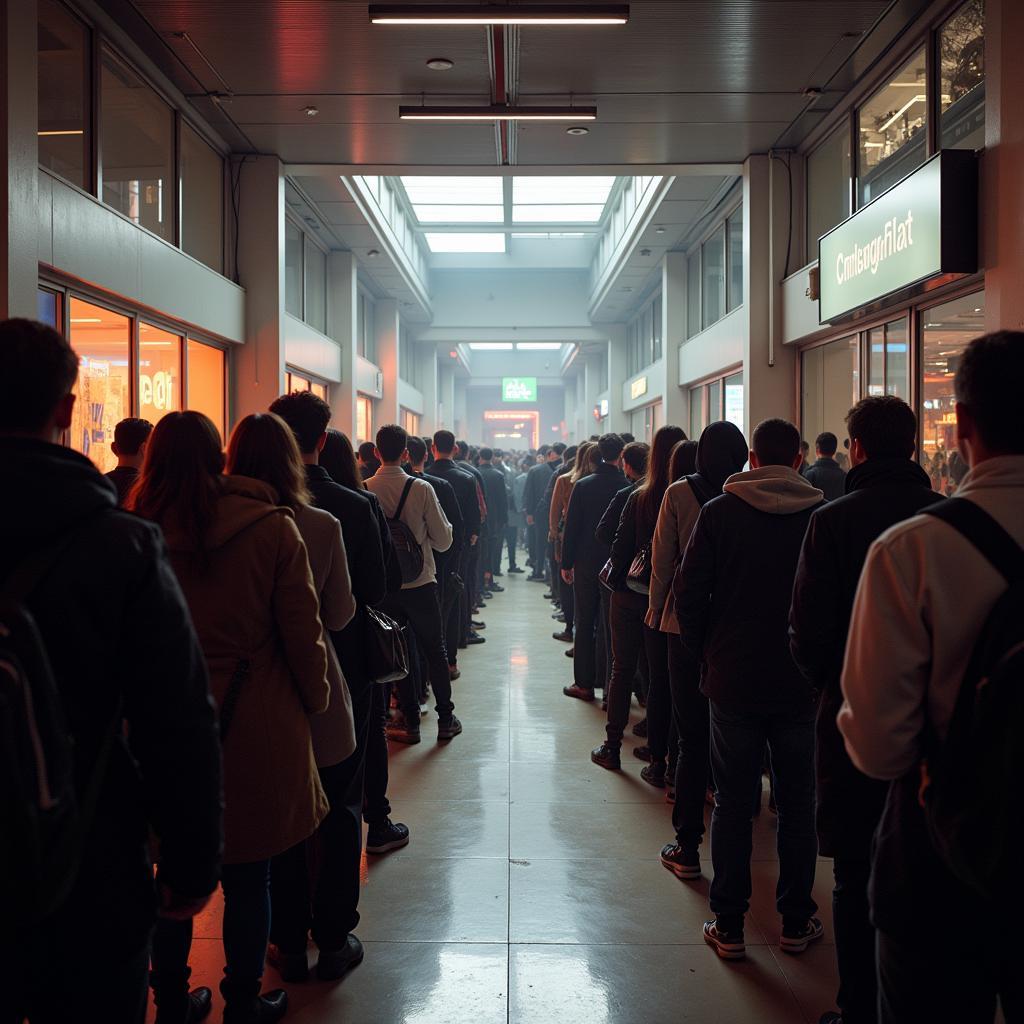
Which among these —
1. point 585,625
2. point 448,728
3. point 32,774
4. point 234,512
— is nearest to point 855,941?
point 234,512

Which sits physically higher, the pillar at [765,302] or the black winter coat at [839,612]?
the pillar at [765,302]

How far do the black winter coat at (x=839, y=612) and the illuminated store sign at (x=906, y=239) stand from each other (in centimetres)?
370

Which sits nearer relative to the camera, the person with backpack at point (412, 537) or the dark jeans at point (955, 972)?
the dark jeans at point (955, 972)

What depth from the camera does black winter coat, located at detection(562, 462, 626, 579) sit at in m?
6.30

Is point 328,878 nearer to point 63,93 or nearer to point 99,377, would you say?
point 99,377

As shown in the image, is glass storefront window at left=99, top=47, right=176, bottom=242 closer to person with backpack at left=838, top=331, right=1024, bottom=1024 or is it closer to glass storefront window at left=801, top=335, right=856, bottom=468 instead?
glass storefront window at left=801, top=335, right=856, bottom=468

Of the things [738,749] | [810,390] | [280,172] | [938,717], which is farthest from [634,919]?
[280,172]

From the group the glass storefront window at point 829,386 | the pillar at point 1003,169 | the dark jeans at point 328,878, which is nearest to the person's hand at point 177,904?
the dark jeans at point 328,878

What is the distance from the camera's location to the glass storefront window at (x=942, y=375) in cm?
611

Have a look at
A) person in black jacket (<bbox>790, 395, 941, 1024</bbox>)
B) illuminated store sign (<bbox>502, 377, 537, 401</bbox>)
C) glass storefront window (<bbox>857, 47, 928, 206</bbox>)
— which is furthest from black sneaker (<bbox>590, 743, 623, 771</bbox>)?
illuminated store sign (<bbox>502, 377, 537, 401</bbox>)

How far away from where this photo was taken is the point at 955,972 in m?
1.72

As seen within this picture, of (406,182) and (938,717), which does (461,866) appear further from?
(406,182)

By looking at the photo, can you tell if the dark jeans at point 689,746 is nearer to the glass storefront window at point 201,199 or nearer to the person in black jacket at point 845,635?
the person in black jacket at point 845,635

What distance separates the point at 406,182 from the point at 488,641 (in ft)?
27.4
